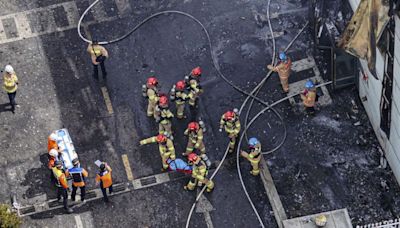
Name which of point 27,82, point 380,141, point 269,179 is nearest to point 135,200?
point 269,179

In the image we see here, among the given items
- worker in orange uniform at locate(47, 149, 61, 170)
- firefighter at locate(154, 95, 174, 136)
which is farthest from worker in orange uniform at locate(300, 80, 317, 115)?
worker in orange uniform at locate(47, 149, 61, 170)

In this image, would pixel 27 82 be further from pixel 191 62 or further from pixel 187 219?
pixel 187 219

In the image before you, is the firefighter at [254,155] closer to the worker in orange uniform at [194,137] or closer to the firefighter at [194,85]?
the worker in orange uniform at [194,137]

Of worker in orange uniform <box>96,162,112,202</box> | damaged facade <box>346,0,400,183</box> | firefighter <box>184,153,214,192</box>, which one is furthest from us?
firefighter <box>184,153,214,192</box>

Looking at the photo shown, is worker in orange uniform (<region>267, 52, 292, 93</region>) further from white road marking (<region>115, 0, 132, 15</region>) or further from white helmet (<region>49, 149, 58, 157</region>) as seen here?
white helmet (<region>49, 149, 58, 157</region>)

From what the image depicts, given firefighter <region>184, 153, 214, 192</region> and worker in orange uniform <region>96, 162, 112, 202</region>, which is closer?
worker in orange uniform <region>96, 162, 112, 202</region>

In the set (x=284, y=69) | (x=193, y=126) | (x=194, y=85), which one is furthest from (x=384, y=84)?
(x=194, y=85)

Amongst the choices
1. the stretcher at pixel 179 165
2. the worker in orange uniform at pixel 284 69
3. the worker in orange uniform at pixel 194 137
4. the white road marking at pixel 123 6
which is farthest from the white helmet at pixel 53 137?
the worker in orange uniform at pixel 284 69
